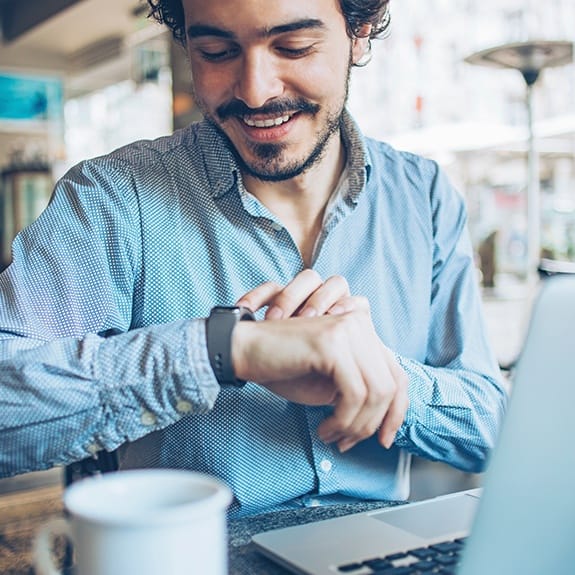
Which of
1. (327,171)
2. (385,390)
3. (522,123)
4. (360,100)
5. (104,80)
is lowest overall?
(385,390)

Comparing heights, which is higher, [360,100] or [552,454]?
[360,100]

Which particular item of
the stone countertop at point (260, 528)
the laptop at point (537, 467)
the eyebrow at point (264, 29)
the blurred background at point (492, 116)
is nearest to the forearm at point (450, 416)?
the stone countertop at point (260, 528)

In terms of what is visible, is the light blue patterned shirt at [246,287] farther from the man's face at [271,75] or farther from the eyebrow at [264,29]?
the eyebrow at [264,29]

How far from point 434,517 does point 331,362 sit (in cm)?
21

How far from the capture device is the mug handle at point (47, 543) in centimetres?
52

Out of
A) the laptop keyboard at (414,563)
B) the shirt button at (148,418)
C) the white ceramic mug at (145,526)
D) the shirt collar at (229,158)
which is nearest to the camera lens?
the white ceramic mug at (145,526)

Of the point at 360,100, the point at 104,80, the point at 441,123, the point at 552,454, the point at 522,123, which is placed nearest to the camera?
the point at 552,454

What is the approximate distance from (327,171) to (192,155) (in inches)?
9.5

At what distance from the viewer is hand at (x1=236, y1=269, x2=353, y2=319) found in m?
0.96

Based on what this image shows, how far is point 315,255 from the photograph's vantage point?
133cm

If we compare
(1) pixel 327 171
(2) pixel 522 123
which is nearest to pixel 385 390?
(1) pixel 327 171

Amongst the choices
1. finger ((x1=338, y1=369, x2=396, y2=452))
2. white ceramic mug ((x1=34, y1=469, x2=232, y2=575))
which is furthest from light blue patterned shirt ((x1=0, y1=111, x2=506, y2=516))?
white ceramic mug ((x1=34, y1=469, x2=232, y2=575))

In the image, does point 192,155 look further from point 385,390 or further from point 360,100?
Result: point 360,100

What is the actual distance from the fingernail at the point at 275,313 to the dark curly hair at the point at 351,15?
61 cm
